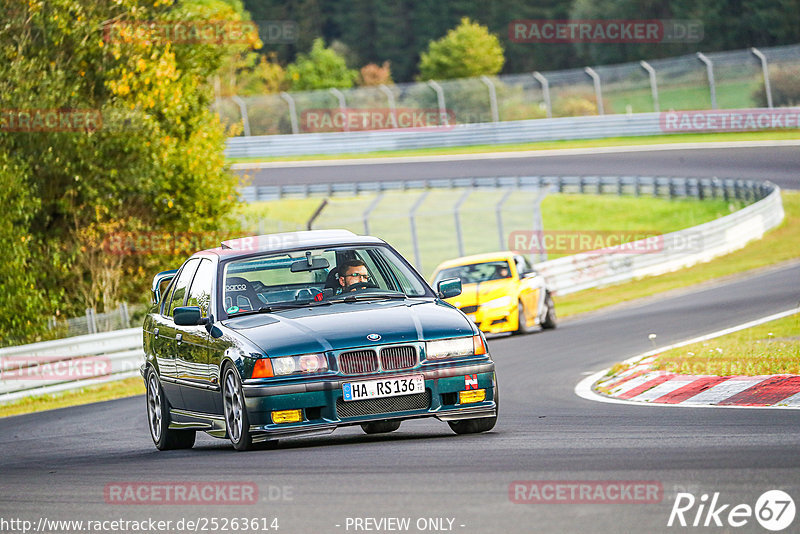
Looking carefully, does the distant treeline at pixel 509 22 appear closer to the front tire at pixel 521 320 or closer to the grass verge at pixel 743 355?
the front tire at pixel 521 320

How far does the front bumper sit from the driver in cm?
140

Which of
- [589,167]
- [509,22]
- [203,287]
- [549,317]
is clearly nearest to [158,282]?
[203,287]

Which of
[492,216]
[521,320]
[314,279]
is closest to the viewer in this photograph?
[314,279]

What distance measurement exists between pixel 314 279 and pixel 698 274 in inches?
789

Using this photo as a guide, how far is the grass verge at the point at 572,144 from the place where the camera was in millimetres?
50031

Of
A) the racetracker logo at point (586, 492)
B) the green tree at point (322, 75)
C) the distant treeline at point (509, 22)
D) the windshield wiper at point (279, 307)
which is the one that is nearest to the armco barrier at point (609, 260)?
the windshield wiper at point (279, 307)

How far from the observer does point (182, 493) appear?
7320 mm

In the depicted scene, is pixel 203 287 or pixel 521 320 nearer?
pixel 203 287

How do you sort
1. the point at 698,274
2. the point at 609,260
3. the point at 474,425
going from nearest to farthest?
1. the point at 474,425
2. the point at 698,274
3. the point at 609,260

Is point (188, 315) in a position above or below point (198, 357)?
above

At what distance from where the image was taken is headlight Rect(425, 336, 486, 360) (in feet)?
28.8

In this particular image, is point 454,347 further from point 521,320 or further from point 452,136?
point 452,136

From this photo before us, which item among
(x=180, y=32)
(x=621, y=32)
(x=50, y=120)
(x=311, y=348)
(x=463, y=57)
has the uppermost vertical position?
(x=180, y=32)

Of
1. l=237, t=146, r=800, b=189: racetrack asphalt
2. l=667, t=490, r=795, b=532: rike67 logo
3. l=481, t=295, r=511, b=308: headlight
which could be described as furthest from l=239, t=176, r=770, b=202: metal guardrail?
l=667, t=490, r=795, b=532: rike67 logo
